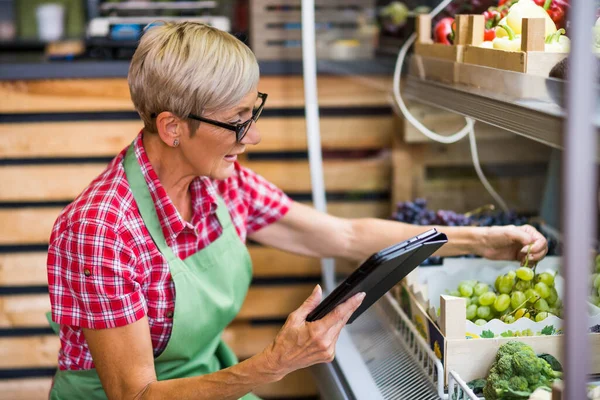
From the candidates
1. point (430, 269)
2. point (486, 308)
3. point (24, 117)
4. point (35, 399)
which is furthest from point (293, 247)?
point (35, 399)

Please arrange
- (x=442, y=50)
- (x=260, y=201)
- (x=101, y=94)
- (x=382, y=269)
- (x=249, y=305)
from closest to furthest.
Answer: (x=382, y=269), (x=442, y=50), (x=260, y=201), (x=101, y=94), (x=249, y=305)

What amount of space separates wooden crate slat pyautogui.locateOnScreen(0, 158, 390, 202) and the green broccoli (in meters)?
1.32

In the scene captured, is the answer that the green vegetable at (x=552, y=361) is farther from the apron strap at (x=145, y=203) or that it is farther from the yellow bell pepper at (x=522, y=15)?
the apron strap at (x=145, y=203)

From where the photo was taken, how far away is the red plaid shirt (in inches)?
54.6

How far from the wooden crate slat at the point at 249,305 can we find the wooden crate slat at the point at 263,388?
0.70 ft

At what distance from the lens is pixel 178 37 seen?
1.42 metres

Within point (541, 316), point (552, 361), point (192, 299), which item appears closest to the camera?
point (552, 361)

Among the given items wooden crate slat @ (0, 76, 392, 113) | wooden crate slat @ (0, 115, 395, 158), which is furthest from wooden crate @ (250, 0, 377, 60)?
wooden crate slat @ (0, 115, 395, 158)

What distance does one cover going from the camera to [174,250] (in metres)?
1.58

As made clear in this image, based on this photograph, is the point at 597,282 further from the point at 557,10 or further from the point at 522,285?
the point at 557,10

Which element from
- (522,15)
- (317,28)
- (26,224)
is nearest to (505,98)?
(522,15)

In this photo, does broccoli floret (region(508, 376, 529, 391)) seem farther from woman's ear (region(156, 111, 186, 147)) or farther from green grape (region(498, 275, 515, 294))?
woman's ear (region(156, 111, 186, 147))

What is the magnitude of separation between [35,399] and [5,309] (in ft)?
1.17

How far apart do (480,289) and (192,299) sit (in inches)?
23.8
